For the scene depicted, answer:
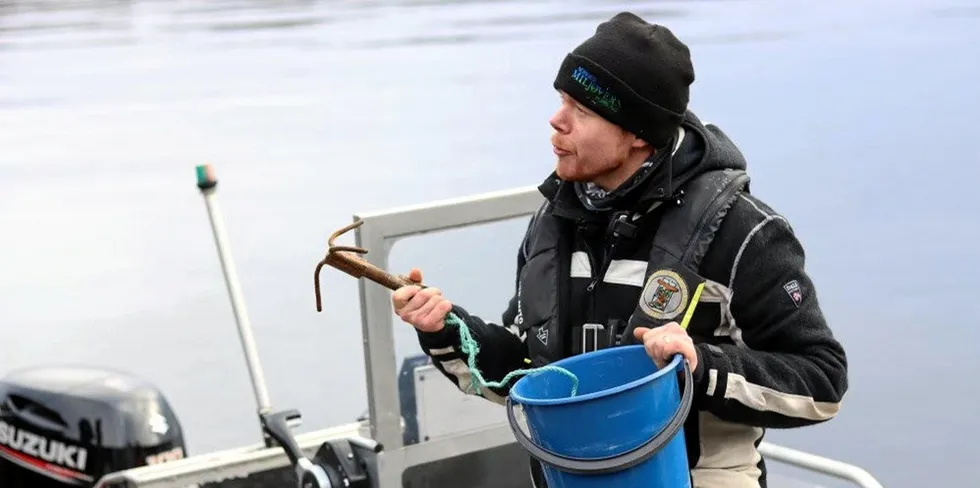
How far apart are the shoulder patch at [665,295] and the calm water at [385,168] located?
2.59 ft

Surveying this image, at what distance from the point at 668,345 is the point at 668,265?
0.19 meters

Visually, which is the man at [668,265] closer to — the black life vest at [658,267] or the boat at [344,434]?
the black life vest at [658,267]

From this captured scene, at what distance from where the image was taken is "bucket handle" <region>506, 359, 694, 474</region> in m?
1.60

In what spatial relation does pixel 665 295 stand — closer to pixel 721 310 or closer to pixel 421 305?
pixel 721 310

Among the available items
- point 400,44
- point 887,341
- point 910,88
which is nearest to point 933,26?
point 910,88

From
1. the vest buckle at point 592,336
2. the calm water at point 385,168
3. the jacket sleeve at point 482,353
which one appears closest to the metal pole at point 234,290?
the calm water at point 385,168

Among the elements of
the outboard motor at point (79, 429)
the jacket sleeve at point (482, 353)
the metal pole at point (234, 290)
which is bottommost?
the outboard motor at point (79, 429)

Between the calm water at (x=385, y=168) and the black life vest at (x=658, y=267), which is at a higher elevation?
the black life vest at (x=658, y=267)

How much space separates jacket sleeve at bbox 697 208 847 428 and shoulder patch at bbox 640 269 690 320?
0.22 feet

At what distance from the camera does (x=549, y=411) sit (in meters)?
1.61

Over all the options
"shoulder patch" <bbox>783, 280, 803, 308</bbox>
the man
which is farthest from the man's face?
"shoulder patch" <bbox>783, 280, 803, 308</bbox>

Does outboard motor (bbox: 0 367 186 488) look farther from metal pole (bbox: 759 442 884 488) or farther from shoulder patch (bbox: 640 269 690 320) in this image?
shoulder patch (bbox: 640 269 690 320)

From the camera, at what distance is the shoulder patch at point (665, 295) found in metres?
1.80

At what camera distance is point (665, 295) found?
5.93 ft
